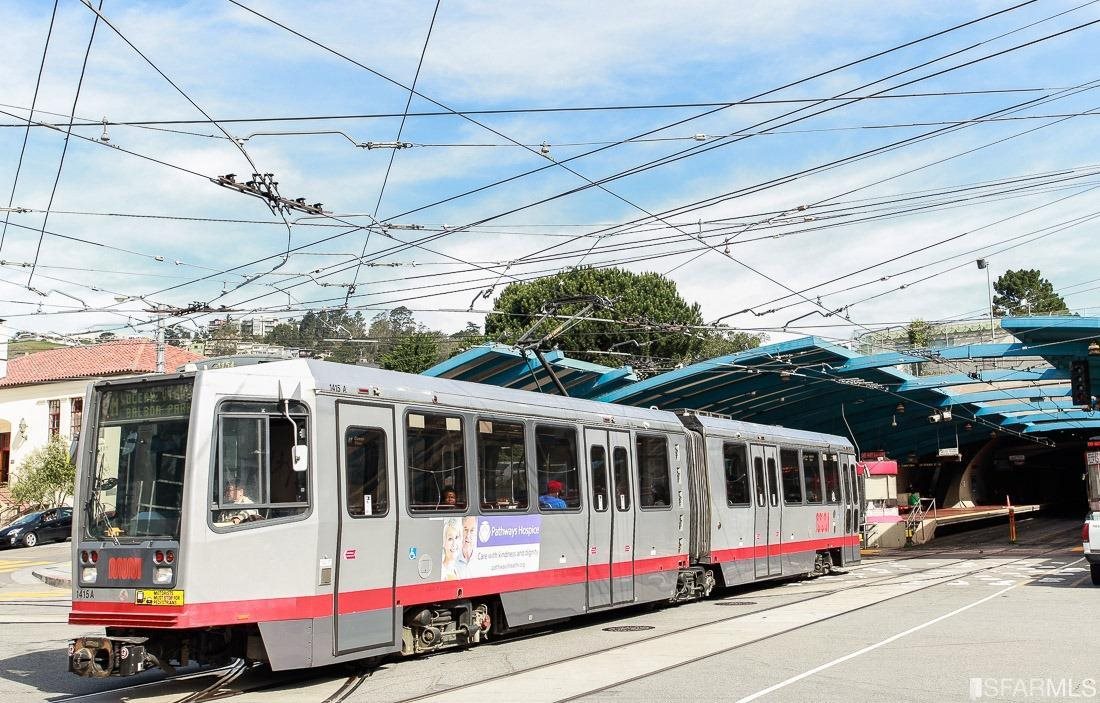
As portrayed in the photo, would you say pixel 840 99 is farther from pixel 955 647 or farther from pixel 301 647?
pixel 301 647

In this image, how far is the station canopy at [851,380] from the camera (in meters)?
33.5

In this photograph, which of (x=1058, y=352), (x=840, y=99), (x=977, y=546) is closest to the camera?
(x=840, y=99)

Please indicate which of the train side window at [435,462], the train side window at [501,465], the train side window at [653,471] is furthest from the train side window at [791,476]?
the train side window at [435,462]

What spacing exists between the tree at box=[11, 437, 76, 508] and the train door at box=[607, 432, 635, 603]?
38601 millimetres

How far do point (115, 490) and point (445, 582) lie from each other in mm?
3772

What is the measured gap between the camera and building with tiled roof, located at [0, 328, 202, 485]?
52.7 metres

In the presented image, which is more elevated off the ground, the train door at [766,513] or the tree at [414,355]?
the tree at [414,355]

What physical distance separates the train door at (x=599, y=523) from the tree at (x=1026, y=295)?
304 feet

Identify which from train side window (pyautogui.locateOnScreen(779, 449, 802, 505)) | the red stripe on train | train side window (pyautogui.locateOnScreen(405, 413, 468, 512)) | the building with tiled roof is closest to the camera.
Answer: the red stripe on train

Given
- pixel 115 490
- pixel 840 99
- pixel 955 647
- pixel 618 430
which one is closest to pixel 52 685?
pixel 115 490

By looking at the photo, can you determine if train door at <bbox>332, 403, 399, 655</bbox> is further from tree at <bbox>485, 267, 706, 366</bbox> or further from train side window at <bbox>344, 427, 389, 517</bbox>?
tree at <bbox>485, 267, 706, 366</bbox>

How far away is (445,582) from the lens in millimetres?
12227

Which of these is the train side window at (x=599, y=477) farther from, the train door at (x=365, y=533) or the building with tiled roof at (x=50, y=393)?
the building with tiled roof at (x=50, y=393)

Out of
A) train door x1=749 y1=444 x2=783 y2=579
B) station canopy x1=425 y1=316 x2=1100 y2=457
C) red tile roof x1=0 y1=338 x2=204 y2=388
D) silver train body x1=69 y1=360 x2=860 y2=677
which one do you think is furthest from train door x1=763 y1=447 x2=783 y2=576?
red tile roof x1=0 y1=338 x2=204 y2=388
